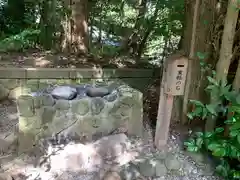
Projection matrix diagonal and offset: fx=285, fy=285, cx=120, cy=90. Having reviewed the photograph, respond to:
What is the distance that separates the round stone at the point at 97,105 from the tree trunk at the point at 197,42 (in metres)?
0.85

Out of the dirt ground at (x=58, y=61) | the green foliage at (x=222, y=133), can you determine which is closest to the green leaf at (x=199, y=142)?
the green foliage at (x=222, y=133)

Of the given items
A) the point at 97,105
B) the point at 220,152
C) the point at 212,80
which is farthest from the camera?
the point at 97,105

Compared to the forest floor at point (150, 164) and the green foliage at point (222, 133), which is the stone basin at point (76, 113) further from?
the green foliage at point (222, 133)

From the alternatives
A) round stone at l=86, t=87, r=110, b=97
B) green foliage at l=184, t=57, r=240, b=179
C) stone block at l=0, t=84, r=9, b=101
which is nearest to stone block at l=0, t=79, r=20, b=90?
stone block at l=0, t=84, r=9, b=101

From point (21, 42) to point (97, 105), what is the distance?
9.58 feet

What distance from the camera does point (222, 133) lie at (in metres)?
2.60

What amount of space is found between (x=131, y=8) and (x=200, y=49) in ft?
10.5

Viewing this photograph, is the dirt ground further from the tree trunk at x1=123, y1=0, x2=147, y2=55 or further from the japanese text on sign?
the japanese text on sign

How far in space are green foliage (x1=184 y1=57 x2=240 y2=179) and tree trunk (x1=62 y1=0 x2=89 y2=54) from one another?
2.48 m

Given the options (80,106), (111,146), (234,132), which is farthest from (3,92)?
(234,132)

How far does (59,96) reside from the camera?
2736mm

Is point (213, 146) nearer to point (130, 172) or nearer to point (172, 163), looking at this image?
point (172, 163)

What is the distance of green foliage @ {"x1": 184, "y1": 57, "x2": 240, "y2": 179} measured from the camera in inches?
87.6

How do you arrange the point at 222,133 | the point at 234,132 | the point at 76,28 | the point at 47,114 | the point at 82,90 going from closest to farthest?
1. the point at 234,132
2. the point at 222,133
3. the point at 47,114
4. the point at 82,90
5. the point at 76,28
